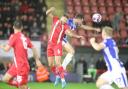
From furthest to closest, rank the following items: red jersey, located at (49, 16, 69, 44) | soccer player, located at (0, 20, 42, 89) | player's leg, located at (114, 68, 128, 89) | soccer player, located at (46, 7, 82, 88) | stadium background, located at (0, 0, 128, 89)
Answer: stadium background, located at (0, 0, 128, 89)
red jersey, located at (49, 16, 69, 44)
soccer player, located at (46, 7, 82, 88)
soccer player, located at (0, 20, 42, 89)
player's leg, located at (114, 68, 128, 89)

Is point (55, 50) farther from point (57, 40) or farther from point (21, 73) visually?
point (21, 73)

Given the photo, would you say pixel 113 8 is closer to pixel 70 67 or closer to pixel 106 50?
pixel 70 67

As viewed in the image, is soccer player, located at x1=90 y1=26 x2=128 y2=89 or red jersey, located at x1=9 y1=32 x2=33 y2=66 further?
red jersey, located at x1=9 y1=32 x2=33 y2=66

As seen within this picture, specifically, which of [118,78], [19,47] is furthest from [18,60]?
[118,78]

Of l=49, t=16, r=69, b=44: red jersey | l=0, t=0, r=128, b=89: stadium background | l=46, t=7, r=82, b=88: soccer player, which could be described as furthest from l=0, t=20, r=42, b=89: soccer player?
l=0, t=0, r=128, b=89: stadium background

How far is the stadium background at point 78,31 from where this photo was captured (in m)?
20.3

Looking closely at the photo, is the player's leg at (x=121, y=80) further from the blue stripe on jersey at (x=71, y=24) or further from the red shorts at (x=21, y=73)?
the blue stripe on jersey at (x=71, y=24)

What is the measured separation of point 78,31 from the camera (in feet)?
75.3

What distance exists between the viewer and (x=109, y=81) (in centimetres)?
1013

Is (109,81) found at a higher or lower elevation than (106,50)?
lower

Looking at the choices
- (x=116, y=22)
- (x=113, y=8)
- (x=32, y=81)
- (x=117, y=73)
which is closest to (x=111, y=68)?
(x=117, y=73)

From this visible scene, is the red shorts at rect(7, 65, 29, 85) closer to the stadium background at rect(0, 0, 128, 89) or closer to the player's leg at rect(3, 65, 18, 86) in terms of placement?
the player's leg at rect(3, 65, 18, 86)

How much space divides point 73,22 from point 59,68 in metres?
1.38

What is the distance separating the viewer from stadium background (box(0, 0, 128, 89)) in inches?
800
